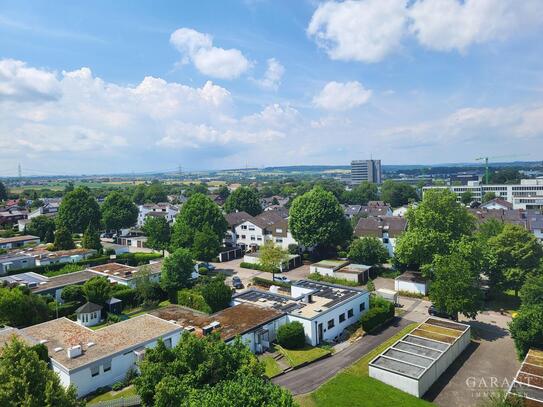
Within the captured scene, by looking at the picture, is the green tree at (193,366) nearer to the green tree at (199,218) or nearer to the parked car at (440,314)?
the parked car at (440,314)

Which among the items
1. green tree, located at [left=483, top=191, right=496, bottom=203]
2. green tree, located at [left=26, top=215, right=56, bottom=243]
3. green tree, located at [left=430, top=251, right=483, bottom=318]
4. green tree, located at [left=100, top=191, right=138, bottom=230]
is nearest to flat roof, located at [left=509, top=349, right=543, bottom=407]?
green tree, located at [left=430, top=251, right=483, bottom=318]

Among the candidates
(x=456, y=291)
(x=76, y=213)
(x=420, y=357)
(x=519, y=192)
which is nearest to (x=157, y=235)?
(x=76, y=213)

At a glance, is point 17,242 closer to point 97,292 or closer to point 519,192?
point 97,292

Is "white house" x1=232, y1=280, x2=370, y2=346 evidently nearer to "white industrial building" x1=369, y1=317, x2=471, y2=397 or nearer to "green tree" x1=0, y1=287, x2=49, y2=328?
"white industrial building" x1=369, y1=317, x2=471, y2=397

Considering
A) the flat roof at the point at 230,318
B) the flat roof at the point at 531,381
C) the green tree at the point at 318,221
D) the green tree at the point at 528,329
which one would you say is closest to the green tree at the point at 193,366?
the flat roof at the point at 230,318

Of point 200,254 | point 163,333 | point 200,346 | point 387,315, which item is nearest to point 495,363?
point 387,315

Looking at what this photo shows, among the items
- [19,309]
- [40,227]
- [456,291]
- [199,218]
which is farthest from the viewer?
[40,227]
